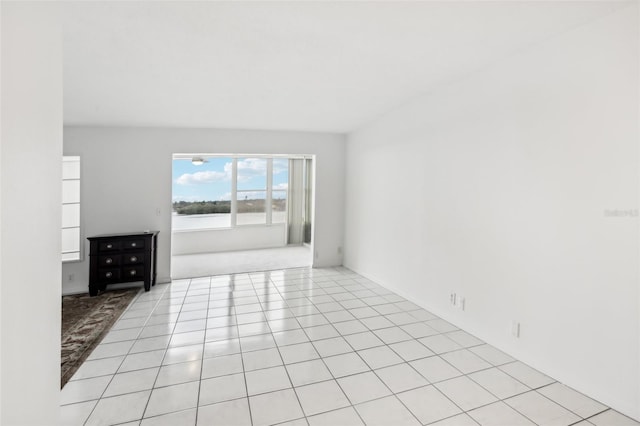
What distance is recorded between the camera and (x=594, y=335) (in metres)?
2.23

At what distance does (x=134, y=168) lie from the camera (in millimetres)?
4949

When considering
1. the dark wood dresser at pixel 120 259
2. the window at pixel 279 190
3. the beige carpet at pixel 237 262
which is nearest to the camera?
the dark wood dresser at pixel 120 259

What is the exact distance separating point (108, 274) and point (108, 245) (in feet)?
1.35

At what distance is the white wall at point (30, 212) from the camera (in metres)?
0.95

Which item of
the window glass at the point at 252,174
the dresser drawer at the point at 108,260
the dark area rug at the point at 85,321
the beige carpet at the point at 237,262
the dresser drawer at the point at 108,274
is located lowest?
the dark area rug at the point at 85,321

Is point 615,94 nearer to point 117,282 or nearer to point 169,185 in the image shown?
point 169,185

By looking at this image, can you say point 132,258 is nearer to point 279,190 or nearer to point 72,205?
point 72,205

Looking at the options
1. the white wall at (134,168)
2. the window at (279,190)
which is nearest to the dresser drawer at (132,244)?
the white wall at (134,168)

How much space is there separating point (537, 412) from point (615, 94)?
84.5 inches

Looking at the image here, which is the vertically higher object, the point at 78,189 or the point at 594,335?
the point at 78,189

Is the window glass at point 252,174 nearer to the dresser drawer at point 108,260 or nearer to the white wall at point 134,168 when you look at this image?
the white wall at point 134,168

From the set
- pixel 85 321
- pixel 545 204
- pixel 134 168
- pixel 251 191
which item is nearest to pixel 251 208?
pixel 251 191

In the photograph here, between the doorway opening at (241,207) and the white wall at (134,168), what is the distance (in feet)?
7.59

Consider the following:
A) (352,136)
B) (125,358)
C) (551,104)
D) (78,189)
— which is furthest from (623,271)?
(78,189)
